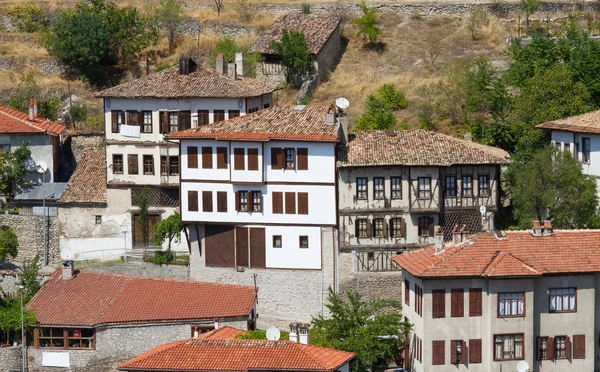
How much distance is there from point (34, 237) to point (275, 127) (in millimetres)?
13068

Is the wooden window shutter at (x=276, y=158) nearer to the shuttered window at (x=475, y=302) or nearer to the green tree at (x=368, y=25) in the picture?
the shuttered window at (x=475, y=302)

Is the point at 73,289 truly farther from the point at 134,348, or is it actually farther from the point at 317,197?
the point at 317,197

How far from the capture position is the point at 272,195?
6869 centimetres

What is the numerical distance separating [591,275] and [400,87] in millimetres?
29910

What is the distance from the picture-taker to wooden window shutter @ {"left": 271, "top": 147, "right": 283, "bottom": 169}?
225 feet

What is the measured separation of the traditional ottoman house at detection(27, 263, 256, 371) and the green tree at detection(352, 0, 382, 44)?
31561 mm

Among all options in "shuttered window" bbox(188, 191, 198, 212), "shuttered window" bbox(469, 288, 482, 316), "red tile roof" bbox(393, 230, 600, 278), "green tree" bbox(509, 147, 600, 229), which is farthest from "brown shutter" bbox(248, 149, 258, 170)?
"shuttered window" bbox(469, 288, 482, 316)

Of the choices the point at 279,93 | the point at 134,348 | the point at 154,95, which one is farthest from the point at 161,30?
the point at 134,348

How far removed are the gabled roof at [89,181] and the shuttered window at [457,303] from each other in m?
20.7

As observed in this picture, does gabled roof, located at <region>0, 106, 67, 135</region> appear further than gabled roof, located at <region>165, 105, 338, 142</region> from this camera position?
Yes

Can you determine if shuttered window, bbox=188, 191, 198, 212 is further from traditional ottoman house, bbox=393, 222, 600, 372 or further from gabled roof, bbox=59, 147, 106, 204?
traditional ottoman house, bbox=393, 222, 600, 372

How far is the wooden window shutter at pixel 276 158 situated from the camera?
6850 centimetres

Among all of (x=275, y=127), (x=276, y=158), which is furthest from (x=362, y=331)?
(x=275, y=127)

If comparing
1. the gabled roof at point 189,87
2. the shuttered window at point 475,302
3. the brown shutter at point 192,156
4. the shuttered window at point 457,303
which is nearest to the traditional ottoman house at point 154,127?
the gabled roof at point 189,87
